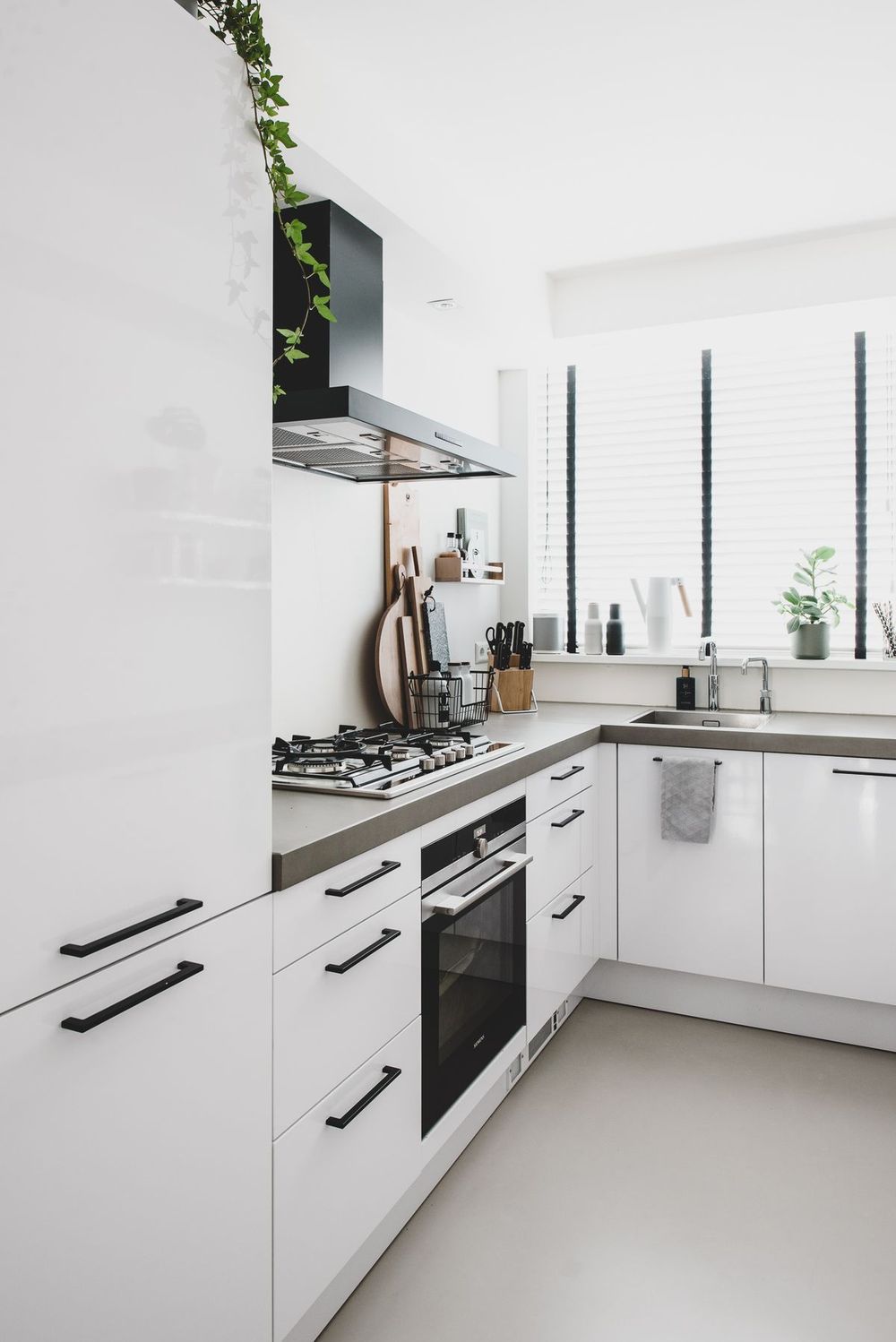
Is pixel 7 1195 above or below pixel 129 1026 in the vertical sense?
below

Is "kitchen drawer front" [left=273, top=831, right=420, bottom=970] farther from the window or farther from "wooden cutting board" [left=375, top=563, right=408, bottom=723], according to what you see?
the window

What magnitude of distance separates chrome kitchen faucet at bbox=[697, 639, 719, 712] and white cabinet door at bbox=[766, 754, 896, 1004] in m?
0.68

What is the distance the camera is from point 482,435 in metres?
3.76

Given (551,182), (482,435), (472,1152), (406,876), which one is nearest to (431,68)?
(551,182)

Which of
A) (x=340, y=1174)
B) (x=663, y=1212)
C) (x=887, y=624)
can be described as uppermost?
(x=887, y=624)

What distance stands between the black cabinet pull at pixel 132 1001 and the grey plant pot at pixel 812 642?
2.71 m

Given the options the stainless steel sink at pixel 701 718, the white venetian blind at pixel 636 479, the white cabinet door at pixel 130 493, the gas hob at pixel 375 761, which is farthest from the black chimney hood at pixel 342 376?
the white venetian blind at pixel 636 479

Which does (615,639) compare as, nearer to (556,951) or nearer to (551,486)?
(551,486)

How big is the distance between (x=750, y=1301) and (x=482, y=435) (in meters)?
2.95

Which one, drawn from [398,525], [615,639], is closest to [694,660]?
[615,639]

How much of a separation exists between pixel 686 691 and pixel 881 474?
3.51ft

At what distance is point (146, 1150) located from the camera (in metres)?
1.19

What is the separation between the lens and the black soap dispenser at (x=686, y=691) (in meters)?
3.54

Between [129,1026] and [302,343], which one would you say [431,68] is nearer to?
[302,343]
